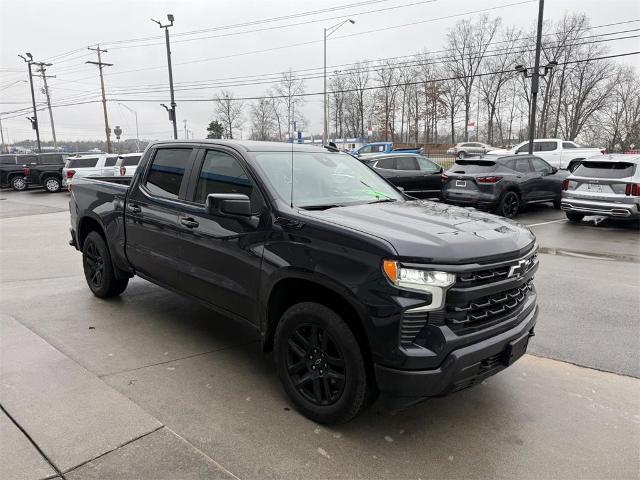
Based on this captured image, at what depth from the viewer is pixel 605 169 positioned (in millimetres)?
11055

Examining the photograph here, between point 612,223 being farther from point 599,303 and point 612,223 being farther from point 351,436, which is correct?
point 351,436

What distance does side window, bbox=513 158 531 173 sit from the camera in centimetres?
1294

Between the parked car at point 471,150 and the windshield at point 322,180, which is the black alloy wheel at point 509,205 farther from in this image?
the parked car at point 471,150

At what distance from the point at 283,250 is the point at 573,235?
9.28 m

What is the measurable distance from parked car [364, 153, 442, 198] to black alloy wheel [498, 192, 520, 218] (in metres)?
2.82

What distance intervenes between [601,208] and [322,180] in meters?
9.36

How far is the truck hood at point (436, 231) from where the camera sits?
2.74 m

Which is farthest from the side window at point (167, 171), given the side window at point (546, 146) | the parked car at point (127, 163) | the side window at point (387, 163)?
the side window at point (546, 146)

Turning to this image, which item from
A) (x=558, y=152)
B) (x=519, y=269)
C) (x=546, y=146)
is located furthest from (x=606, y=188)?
(x=546, y=146)

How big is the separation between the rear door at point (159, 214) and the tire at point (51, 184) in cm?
2257

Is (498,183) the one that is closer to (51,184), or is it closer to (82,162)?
(82,162)

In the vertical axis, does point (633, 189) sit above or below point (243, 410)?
above

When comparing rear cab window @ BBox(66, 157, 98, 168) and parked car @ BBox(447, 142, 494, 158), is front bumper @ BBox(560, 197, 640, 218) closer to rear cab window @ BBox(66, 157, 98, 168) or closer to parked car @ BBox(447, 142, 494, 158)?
rear cab window @ BBox(66, 157, 98, 168)

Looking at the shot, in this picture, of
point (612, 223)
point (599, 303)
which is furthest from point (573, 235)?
point (599, 303)
